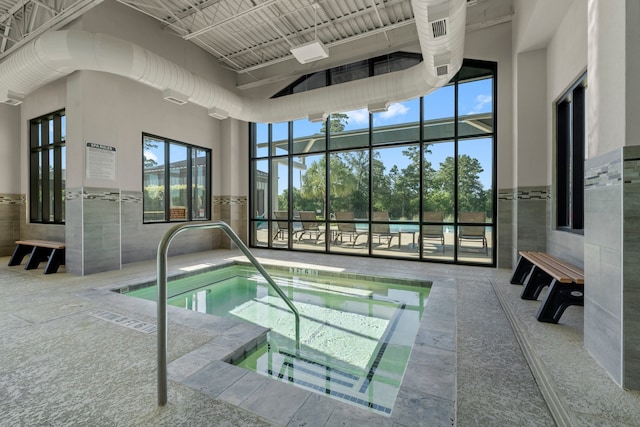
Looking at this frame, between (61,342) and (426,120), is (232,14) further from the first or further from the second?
(61,342)

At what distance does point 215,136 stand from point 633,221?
749 centimetres

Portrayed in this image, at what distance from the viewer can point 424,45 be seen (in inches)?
143

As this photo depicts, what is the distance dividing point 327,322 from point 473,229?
11.7ft

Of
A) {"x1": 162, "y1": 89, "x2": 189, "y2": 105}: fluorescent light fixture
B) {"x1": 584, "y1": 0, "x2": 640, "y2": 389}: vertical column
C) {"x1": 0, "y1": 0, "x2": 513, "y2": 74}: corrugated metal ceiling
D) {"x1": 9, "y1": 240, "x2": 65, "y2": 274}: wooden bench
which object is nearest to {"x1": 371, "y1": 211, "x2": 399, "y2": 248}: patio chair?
{"x1": 0, "y1": 0, "x2": 513, "y2": 74}: corrugated metal ceiling

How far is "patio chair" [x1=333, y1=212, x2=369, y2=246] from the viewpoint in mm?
6418

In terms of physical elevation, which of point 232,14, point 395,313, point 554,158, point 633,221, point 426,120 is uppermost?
point 232,14

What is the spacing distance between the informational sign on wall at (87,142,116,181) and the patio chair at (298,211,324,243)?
381 centimetres

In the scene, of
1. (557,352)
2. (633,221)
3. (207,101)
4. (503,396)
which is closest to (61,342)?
(503,396)

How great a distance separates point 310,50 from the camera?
14.6ft

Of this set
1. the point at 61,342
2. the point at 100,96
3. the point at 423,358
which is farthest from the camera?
the point at 100,96

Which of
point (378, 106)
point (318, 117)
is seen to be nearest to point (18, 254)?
point (318, 117)

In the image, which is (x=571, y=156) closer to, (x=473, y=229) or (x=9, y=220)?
(x=473, y=229)

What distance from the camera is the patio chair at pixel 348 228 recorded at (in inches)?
253

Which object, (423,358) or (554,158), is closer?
(423,358)
